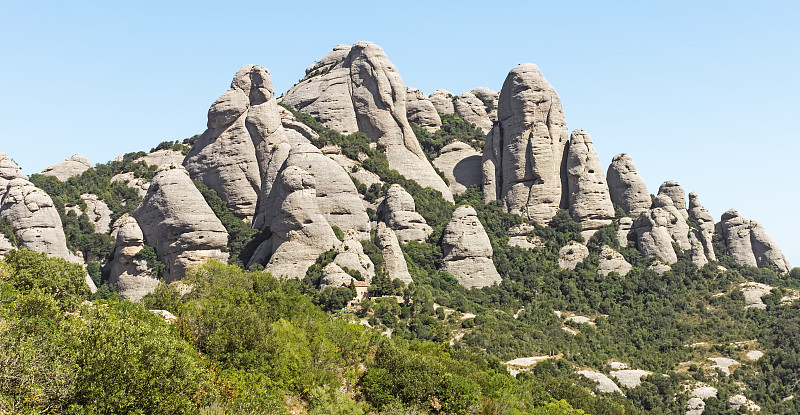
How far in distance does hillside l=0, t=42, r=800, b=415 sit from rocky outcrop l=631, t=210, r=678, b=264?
32 cm

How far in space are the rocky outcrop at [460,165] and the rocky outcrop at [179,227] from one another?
40.6m

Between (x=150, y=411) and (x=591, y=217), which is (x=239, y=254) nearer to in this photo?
(x=591, y=217)

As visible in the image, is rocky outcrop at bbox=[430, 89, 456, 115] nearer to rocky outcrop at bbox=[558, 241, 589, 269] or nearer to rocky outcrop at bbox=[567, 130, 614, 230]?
rocky outcrop at bbox=[567, 130, 614, 230]

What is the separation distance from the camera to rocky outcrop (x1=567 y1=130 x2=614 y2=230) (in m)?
104

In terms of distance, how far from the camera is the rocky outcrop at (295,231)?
79.3 m

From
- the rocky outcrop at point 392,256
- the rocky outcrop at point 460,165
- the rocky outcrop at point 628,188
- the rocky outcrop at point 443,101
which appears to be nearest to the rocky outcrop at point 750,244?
the rocky outcrop at point 628,188

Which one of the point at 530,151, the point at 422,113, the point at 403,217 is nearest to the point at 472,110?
the point at 422,113

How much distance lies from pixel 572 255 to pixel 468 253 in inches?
602

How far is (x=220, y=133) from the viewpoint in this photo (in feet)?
325

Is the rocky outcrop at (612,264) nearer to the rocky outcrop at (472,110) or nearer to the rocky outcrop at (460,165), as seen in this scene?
the rocky outcrop at (460,165)

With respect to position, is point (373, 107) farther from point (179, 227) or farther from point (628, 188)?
point (179, 227)

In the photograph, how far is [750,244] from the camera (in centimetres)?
11025

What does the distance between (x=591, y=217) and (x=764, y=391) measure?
3566 cm

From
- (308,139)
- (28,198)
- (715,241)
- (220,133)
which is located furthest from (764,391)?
(28,198)
